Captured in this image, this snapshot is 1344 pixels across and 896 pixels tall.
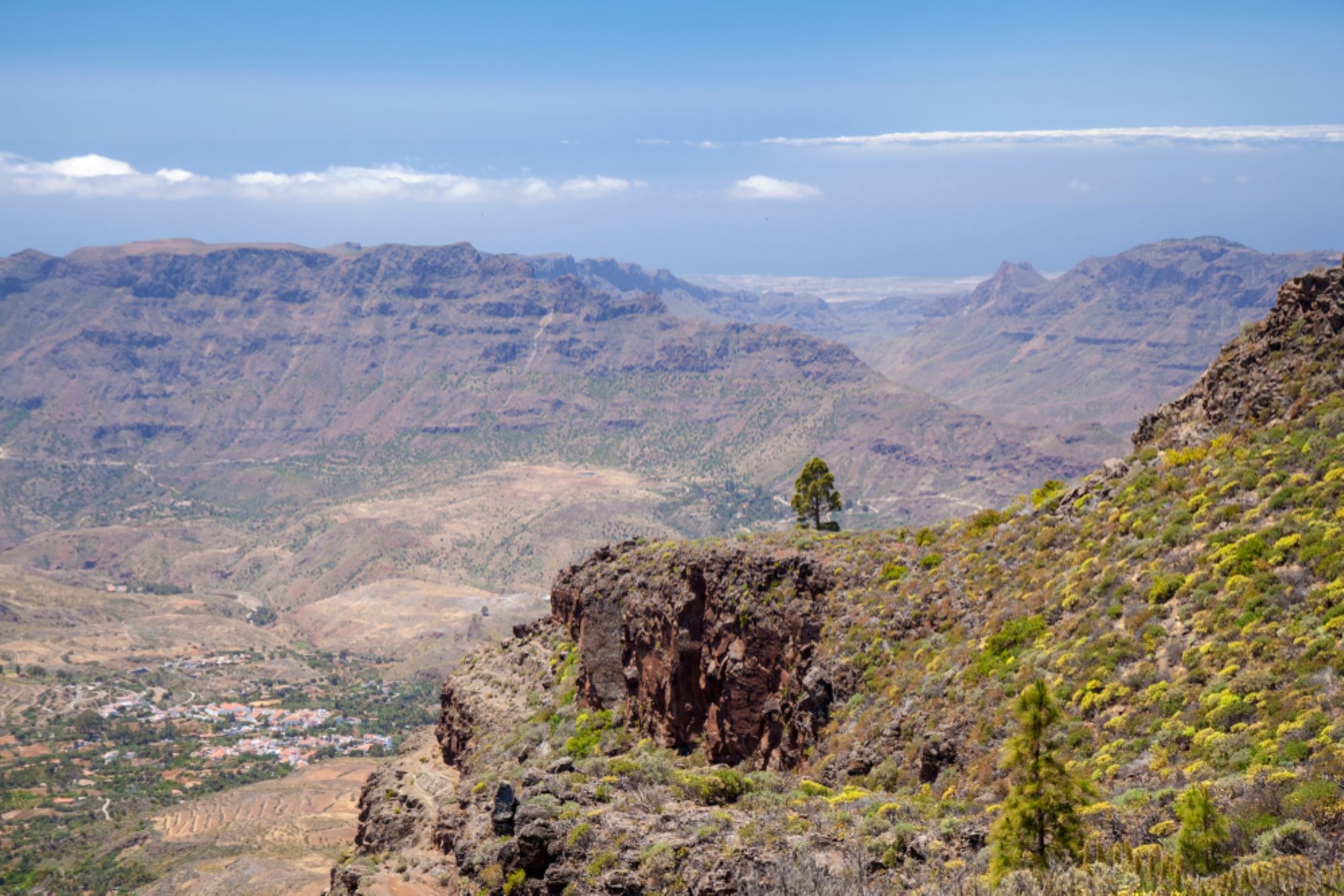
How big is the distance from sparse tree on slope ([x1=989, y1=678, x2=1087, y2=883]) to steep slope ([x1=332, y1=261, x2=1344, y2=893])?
0.82 metres

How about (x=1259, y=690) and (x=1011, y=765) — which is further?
(x=1259, y=690)

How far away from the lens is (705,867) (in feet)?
74.8

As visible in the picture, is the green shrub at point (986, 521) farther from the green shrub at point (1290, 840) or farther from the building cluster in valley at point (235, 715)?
the building cluster in valley at point (235, 715)

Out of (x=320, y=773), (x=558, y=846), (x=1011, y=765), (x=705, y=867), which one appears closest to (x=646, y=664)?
(x=558, y=846)

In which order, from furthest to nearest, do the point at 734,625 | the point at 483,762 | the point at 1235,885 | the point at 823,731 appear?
the point at 483,762 → the point at 734,625 → the point at 823,731 → the point at 1235,885

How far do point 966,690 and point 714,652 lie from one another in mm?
14372

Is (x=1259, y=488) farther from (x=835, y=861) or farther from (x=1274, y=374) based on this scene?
(x=835, y=861)

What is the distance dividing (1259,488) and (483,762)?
134 ft

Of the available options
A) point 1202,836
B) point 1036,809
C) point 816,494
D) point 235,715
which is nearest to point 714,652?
point 816,494

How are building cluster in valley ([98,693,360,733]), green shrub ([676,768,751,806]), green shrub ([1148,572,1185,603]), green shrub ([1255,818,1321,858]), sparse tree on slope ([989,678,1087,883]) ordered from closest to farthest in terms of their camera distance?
green shrub ([1255,818,1321,858])
sparse tree on slope ([989,678,1087,883])
green shrub ([1148,572,1185,603])
green shrub ([676,768,751,806])
building cluster in valley ([98,693,360,733])

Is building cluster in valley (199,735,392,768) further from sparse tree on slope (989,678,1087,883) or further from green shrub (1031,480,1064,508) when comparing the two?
sparse tree on slope (989,678,1087,883)

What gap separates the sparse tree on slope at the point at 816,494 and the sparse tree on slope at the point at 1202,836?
46468mm

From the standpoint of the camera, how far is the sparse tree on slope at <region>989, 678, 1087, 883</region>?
722 inches

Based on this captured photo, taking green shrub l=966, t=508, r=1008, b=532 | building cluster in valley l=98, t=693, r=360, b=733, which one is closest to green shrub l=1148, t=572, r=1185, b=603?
green shrub l=966, t=508, r=1008, b=532
